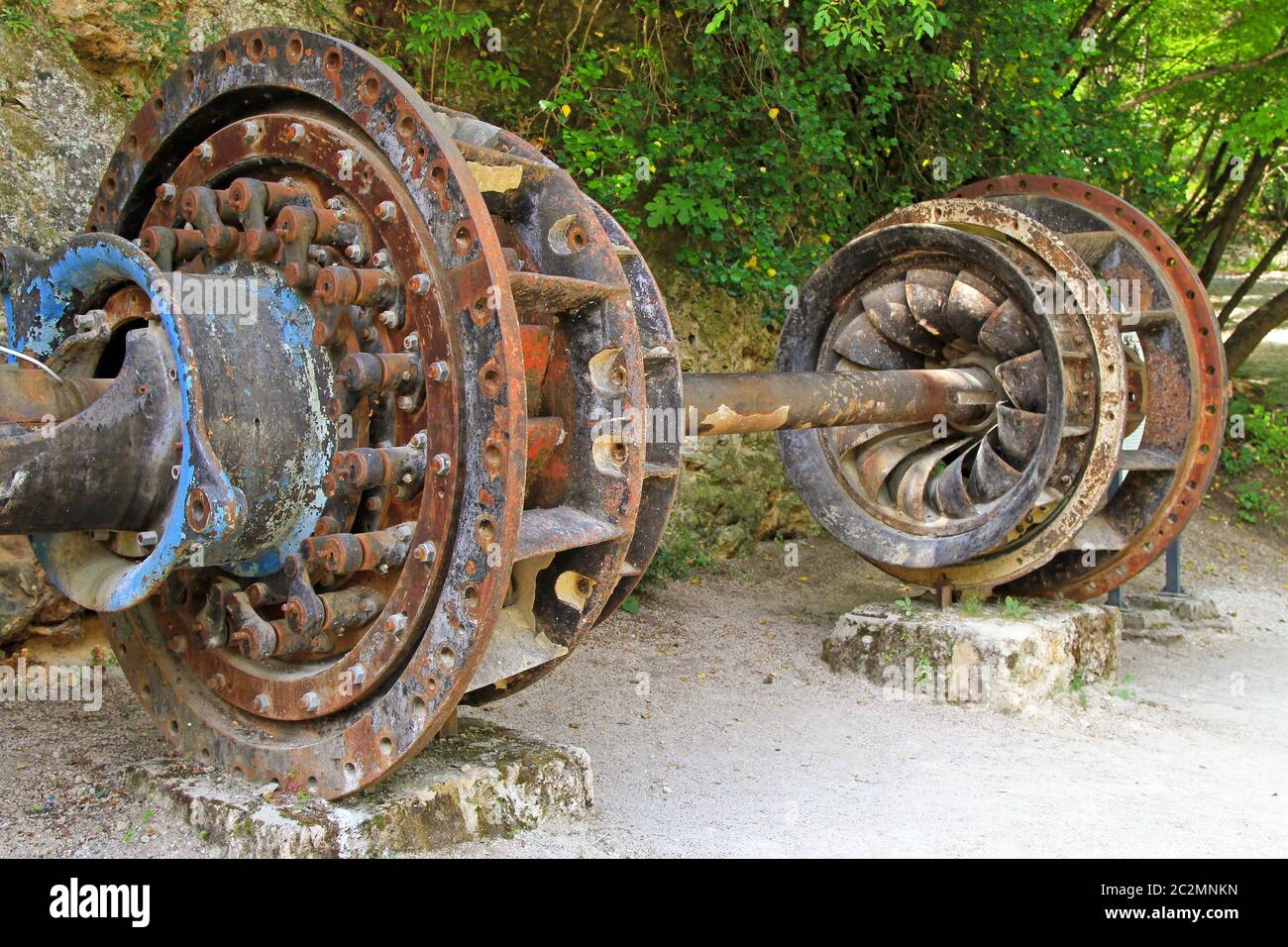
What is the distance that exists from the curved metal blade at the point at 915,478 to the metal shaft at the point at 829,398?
0.76ft

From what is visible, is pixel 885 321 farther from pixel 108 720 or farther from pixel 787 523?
pixel 108 720

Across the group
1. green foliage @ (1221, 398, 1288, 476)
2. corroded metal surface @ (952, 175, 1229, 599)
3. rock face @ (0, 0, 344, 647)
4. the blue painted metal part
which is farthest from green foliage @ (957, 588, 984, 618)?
green foliage @ (1221, 398, 1288, 476)

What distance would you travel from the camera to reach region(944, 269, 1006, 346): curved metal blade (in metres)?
5.27

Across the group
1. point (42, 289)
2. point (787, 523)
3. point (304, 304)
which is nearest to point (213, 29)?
point (42, 289)

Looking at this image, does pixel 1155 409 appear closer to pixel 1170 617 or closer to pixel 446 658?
pixel 1170 617

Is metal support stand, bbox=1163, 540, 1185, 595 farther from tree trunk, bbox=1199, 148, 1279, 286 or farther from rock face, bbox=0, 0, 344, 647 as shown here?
rock face, bbox=0, 0, 344, 647

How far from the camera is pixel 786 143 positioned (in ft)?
21.9

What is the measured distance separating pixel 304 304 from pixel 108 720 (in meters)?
1.79

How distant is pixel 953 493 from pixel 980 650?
79 centimetres

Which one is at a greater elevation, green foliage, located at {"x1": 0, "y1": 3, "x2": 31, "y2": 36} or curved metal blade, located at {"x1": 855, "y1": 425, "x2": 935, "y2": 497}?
green foliage, located at {"x1": 0, "y1": 3, "x2": 31, "y2": 36}

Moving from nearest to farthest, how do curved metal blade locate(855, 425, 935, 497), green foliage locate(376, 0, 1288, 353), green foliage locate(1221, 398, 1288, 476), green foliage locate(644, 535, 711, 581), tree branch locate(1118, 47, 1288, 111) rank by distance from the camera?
curved metal blade locate(855, 425, 935, 497)
green foliage locate(376, 0, 1288, 353)
green foliage locate(644, 535, 711, 581)
tree branch locate(1118, 47, 1288, 111)
green foliage locate(1221, 398, 1288, 476)

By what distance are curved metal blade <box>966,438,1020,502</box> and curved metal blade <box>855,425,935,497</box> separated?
1.53 ft

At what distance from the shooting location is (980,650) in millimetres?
4855

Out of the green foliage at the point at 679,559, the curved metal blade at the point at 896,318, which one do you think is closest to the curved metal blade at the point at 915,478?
the curved metal blade at the point at 896,318
